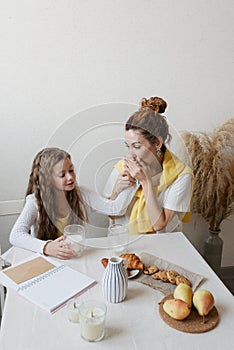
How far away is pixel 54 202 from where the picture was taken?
1.68 metres

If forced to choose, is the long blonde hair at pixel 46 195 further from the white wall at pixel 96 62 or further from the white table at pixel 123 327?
the white table at pixel 123 327

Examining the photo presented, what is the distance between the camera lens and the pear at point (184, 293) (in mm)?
1154

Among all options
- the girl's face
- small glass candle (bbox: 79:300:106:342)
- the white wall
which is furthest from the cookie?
the white wall

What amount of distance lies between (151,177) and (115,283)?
2.01ft

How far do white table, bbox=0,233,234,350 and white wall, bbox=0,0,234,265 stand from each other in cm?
85

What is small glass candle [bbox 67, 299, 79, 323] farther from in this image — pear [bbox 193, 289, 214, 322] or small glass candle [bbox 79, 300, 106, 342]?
pear [bbox 193, 289, 214, 322]

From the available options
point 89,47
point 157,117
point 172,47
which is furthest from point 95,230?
point 172,47

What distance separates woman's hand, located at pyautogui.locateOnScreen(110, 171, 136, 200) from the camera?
1688mm

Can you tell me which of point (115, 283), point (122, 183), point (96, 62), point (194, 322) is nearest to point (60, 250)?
point (115, 283)

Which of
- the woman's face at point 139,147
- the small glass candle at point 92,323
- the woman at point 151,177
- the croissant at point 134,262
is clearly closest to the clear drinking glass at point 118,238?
the croissant at point 134,262

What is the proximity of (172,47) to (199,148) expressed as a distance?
0.54 metres

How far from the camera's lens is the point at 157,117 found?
161 centimetres

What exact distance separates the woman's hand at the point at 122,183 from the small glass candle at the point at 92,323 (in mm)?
705

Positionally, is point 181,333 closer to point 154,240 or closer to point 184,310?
point 184,310
